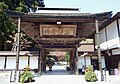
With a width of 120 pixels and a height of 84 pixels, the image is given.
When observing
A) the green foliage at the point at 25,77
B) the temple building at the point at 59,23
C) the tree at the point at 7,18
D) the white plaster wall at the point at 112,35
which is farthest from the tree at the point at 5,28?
the green foliage at the point at 25,77

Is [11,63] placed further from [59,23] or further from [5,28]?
[59,23]

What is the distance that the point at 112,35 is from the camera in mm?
17734

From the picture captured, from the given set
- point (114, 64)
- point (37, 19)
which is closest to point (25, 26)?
point (37, 19)

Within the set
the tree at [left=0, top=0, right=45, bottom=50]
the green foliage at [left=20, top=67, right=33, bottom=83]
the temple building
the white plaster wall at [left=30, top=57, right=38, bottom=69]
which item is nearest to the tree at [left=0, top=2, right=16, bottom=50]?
the tree at [left=0, top=0, right=45, bottom=50]

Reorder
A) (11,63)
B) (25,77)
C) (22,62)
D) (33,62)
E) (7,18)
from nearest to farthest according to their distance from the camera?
(25,77) < (7,18) < (33,62) < (22,62) < (11,63)

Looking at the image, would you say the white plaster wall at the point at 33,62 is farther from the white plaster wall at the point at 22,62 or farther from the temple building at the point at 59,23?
the temple building at the point at 59,23

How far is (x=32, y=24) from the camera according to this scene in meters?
14.0

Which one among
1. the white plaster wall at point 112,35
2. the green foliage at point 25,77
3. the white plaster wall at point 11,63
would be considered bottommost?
the green foliage at point 25,77

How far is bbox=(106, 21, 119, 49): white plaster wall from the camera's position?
655 inches

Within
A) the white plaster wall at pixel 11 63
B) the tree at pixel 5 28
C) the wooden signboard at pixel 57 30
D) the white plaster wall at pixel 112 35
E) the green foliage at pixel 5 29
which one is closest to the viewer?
the wooden signboard at pixel 57 30

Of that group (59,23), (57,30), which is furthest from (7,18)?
(59,23)

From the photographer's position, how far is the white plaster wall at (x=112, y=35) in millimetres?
16641

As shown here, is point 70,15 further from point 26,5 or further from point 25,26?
point 26,5

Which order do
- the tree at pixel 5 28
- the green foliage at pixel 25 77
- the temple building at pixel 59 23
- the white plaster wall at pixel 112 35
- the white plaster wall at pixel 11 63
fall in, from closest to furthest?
1. the green foliage at pixel 25 77
2. the temple building at pixel 59 23
3. the white plaster wall at pixel 112 35
4. the white plaster wall at pixel 11 63
5. the tree at pixel 5 28
